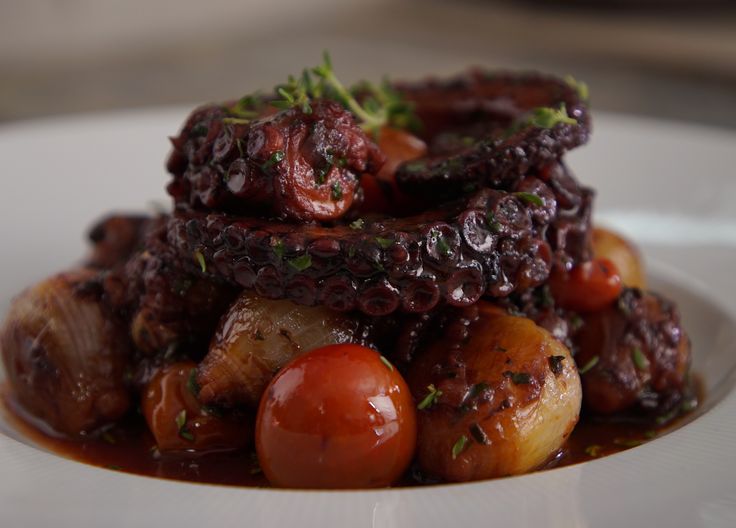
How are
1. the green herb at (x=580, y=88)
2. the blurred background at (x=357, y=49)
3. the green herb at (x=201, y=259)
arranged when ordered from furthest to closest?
the blurred background at (x=357, y=49)
the green herb at (x=580, y=88)
the green herb at (x=201, y=259)

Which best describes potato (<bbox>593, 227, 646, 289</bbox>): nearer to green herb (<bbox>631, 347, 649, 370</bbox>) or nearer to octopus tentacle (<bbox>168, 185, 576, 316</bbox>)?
green herb (<bbox>631, 347, 649, 370</bbox>)

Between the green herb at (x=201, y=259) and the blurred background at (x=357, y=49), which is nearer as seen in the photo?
the green herb at (x=201, y=259)

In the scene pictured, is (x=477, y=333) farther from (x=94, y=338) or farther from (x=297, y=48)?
(x=297, y=48)

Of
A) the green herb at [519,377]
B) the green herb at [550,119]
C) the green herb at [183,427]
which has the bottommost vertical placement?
the green herb at [183,427]

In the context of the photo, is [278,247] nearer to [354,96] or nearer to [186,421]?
[186,421]

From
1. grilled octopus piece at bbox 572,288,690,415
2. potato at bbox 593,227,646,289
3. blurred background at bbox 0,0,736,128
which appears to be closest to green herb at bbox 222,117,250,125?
grilled octopus piece at bbox 572,288,690,415

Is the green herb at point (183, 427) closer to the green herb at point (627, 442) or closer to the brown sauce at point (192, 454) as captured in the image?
A: the brown sauce at point (192, 454)

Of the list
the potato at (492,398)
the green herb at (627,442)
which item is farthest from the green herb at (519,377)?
the green herb at (627,442)

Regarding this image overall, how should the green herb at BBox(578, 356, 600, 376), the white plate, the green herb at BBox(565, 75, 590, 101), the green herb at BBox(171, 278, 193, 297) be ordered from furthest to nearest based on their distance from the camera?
1. the green herb at BBox(565, 75, 590, 101)
2. the green herb at BBox(578, 356, 600, 376)
3. the green herb at BBox(171, 278, 193, 297)
4. the white plate
